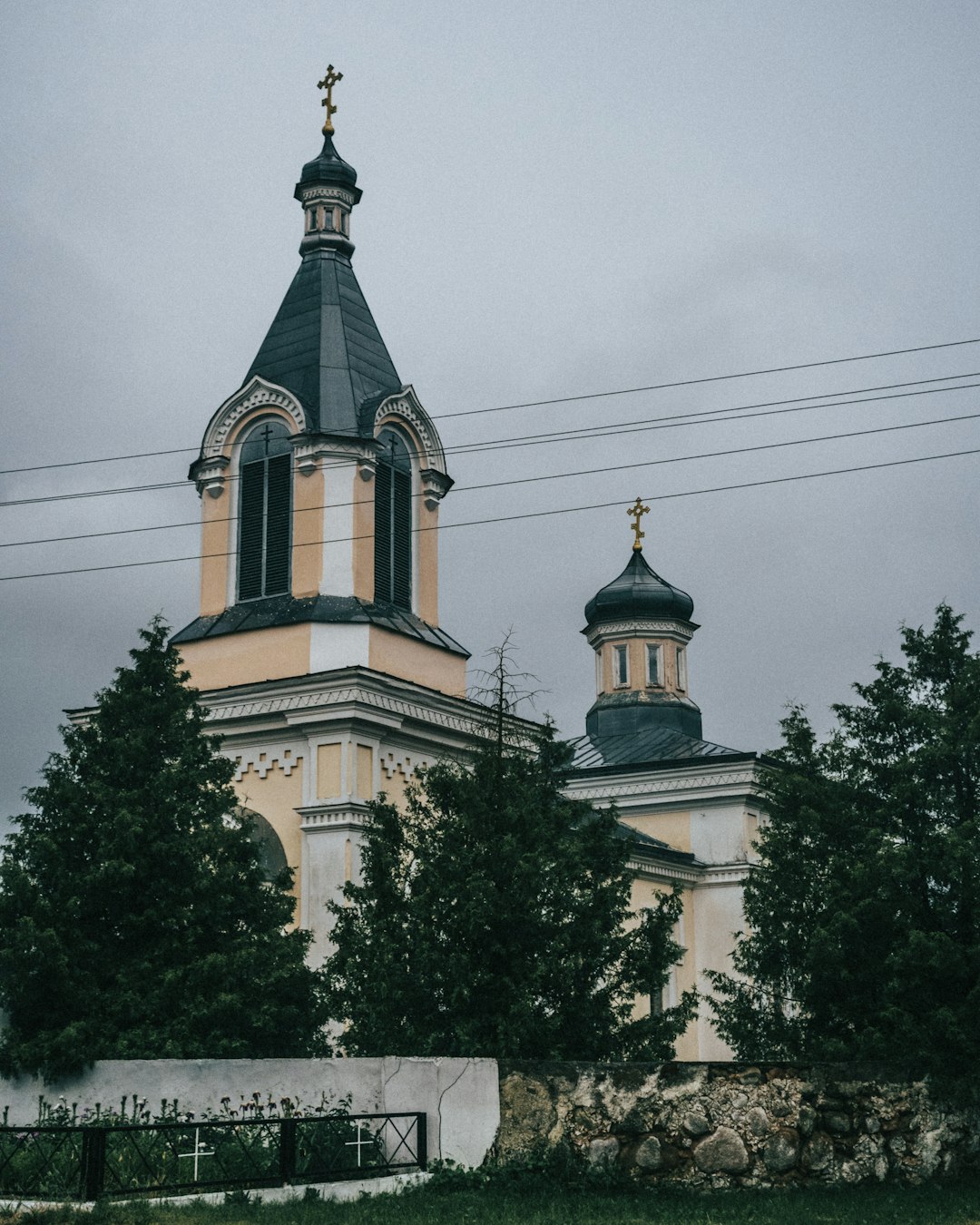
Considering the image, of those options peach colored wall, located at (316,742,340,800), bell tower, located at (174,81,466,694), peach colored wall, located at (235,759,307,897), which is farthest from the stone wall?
bell tower, located at (174,81,466,694)

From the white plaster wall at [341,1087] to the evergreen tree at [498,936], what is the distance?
1.21 meters

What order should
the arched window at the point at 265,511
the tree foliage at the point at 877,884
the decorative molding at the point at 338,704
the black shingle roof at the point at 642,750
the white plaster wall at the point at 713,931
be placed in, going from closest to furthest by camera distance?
the tree foliage at the point at 877,884
the decorative molding at the point at 338,704
the arched window at the point at 265,511
the white plaster wall at the point at 713,931
the black shingle roof at the point at 642,750

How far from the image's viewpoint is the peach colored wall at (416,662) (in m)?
22.7

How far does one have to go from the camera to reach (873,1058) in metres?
14.4

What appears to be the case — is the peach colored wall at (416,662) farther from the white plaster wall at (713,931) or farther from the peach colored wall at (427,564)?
the white plaster wall at (713,931)

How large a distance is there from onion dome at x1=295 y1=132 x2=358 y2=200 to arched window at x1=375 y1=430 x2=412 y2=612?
5116 millimetres

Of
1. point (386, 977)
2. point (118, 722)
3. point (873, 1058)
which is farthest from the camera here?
point (118, 722)

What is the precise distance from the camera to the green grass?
31.2ft

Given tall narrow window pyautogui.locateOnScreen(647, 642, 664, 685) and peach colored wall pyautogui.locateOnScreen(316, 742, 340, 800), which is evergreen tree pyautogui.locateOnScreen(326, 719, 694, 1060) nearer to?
peach colored wall pyautogui.locateOnScreen(316, 742, 340, 800)

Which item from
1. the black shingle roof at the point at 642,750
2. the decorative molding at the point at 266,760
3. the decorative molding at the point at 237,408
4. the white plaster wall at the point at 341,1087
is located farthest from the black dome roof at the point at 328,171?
the white plaster wall at the point at 341,1087

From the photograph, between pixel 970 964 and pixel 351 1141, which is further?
pixel 970 964

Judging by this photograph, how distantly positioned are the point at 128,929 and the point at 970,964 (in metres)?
7.81

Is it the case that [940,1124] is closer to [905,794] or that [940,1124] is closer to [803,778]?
[905,794]

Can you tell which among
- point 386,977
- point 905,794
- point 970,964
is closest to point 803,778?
point 905,794
